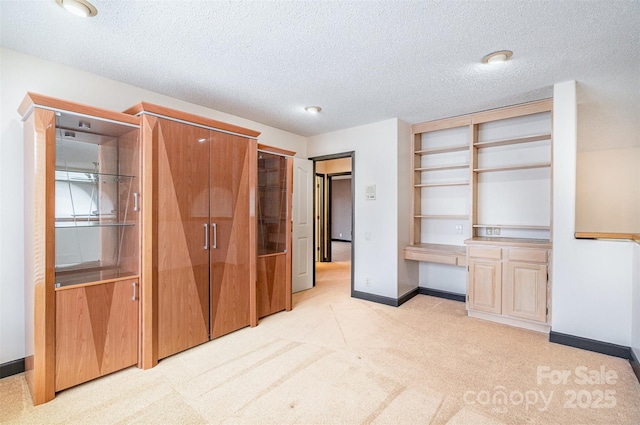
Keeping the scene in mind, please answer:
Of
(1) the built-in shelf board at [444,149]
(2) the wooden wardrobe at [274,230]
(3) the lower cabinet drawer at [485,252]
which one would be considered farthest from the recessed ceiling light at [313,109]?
(3) the lower cabinet drawer at [485,252]

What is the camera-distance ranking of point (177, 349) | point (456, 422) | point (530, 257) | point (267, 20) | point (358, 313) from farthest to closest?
1. point (358, 313)
2. point (530, 257)
3. point (177, 349)
4. point (267, 20)
5. point (456, 422)

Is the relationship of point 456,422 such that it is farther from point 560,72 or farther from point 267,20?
point 560,72

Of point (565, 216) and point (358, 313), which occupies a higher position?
point (565, 216)

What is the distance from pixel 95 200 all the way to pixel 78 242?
1.18 ft

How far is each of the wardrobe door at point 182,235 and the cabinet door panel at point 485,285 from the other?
3.05 metres

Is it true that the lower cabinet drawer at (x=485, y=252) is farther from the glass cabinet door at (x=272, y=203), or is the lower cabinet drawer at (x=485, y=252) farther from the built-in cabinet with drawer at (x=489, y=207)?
the glass cabinet door at (x=272, y=203)

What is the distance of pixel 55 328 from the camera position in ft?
6.79

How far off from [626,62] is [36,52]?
478 centimetres

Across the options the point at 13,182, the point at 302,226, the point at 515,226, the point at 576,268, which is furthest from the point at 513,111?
the point at 13,182

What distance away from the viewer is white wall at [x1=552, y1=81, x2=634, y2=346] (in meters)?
2.69

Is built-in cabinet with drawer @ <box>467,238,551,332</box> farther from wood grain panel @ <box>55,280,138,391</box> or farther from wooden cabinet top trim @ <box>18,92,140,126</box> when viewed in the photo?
wooden cabinet top trim @ <box>18,92,140,126</box>

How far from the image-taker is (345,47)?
7.42 ft

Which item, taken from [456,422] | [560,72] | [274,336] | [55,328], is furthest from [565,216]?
[55,328]

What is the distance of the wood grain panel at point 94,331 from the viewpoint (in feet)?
6.92
